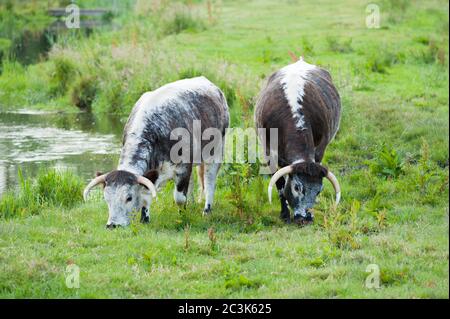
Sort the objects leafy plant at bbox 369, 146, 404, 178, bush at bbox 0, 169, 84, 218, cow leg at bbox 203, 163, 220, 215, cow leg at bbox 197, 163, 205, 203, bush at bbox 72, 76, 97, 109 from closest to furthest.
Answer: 1. cow leg at bbox 203, 163, 220, 215
2. bush at bbox 0, 169, 84, 218
3. cow leg at bbox 197, 163, 205, 203
4. leafy plant at bbox 369, 146, 404, 178
5. bush at bbox 72, 76, 97, 109

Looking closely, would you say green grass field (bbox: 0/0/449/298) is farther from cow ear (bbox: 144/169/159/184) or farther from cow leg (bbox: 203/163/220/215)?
cow ear (bbox: 144/169/159/184)

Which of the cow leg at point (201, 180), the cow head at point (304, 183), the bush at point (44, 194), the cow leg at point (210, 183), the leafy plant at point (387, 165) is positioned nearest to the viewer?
the cow head at point (304, 183)

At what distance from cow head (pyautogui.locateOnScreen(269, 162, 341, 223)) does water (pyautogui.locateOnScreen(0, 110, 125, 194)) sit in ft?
14.4

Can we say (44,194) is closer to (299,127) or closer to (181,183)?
(181,183)

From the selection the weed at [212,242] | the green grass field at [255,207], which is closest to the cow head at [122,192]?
the green grass field at [255,207]

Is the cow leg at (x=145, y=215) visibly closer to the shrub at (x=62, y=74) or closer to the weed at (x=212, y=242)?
the weed at (x=212, y=242)

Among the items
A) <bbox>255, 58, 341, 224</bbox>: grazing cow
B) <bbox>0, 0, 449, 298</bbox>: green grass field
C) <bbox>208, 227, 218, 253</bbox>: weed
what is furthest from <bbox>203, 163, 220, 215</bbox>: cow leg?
<bbox>208, 227, 218, 253</bbox>: weed

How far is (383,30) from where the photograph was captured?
22906 millimetres

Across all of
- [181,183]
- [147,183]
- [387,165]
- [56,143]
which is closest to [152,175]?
[147,183]

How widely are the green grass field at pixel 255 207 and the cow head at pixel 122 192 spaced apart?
22cm

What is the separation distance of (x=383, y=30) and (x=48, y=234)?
627 inches

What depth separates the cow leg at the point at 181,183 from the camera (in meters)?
9.95

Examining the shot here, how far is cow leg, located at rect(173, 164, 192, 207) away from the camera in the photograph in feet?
32.7
